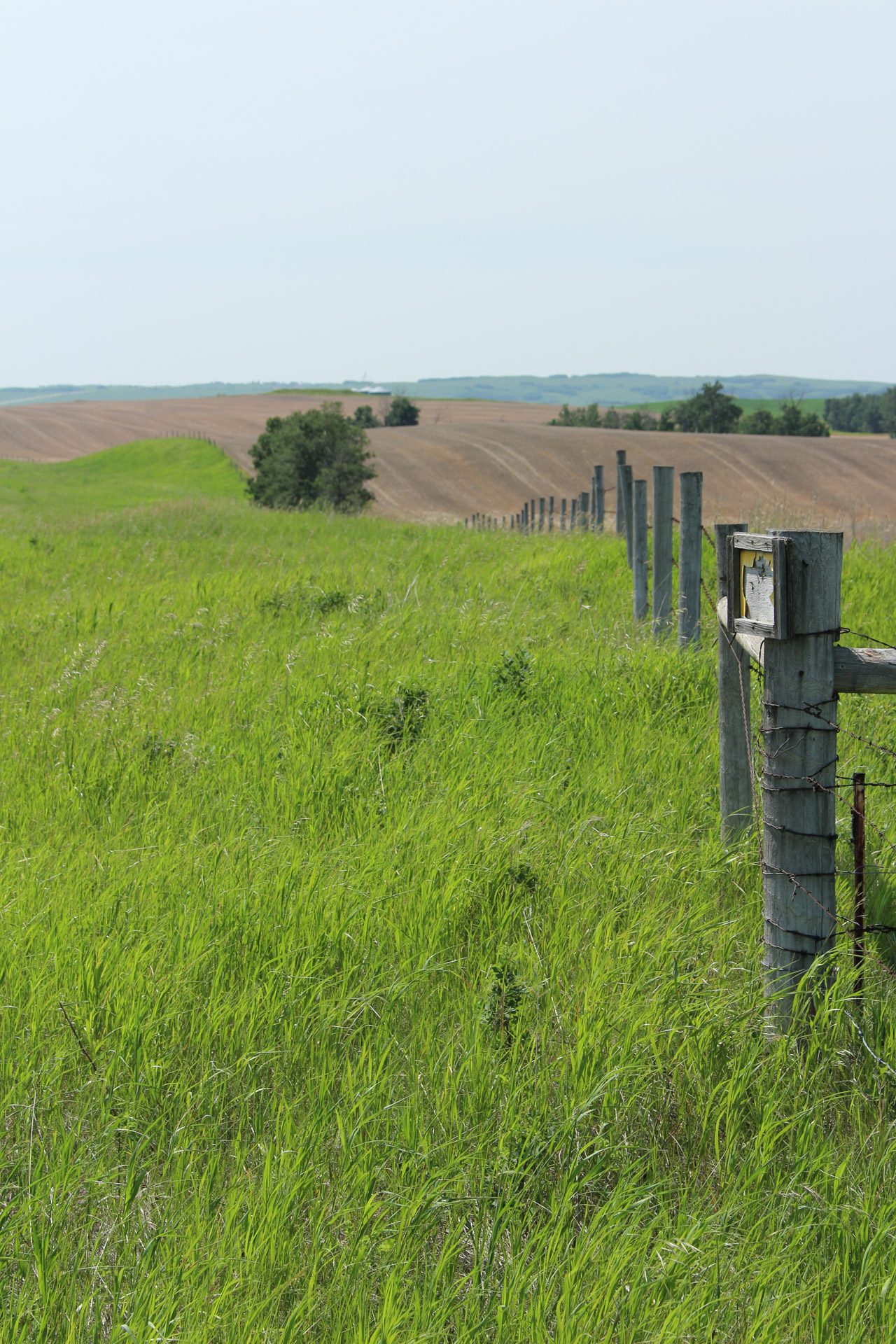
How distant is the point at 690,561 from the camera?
287 inches

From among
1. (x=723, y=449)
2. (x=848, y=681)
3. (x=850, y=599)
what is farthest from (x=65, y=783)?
(x=723, y=449)

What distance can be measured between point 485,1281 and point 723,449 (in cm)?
7918

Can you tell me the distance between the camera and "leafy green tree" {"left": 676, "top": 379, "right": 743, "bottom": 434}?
96.6 m

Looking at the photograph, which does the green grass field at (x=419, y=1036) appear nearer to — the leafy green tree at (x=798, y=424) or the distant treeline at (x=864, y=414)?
the leafy green tree at (x=798, y=424)

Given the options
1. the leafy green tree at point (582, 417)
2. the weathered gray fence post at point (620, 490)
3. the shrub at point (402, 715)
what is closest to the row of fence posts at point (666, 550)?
the weathered gray fence post at point (620, 490)

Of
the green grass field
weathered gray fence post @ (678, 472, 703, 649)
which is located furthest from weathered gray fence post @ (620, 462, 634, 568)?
the green grass field

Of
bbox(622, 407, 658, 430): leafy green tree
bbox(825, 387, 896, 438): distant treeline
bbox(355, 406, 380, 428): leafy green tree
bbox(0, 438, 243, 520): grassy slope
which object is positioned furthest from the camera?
bbox(825, 387, 896, 438): distant treeline

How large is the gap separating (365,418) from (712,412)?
36186mm

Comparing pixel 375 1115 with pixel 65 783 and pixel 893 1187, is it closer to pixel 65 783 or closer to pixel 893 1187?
pixel 893 1187

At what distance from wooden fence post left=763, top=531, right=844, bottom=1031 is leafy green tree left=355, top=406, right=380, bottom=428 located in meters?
89.9

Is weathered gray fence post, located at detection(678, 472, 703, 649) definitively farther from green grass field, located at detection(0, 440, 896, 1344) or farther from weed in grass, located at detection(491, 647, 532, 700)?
weed in grass, located at detection(491, 647, 532, 700)

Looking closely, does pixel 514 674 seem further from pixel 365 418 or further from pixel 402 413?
pixel 402 413

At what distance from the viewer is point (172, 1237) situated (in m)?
2.25

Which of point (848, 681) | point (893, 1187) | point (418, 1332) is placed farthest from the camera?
point (848, 681)
